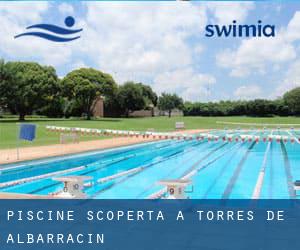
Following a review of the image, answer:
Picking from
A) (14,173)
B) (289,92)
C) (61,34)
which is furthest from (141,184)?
Result: (289,92)

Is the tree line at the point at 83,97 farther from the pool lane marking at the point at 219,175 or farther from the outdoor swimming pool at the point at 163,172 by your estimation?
the pool lane marking at the point at 219,175

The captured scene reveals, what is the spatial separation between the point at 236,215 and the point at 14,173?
7160 mm

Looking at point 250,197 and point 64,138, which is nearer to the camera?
point 250,197

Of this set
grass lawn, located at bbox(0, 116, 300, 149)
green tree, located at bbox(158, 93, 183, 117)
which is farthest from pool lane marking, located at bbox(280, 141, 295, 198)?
green tree, located at bbox(158, 93, 183, 117)

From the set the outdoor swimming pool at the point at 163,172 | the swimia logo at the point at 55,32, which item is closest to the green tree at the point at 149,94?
the swimia logo at the point at 55,32

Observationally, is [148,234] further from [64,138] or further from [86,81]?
[86,81]

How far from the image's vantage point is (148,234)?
462 centimetres

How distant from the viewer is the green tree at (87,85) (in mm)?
44625

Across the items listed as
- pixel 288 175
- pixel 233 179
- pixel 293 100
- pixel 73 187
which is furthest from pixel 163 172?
pixel 293 100

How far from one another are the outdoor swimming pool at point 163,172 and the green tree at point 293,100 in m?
41.4

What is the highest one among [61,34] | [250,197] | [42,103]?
[61,34]

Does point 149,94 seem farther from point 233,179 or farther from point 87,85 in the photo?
point 233,179

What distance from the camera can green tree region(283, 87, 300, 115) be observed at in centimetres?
5612

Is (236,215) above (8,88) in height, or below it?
below
